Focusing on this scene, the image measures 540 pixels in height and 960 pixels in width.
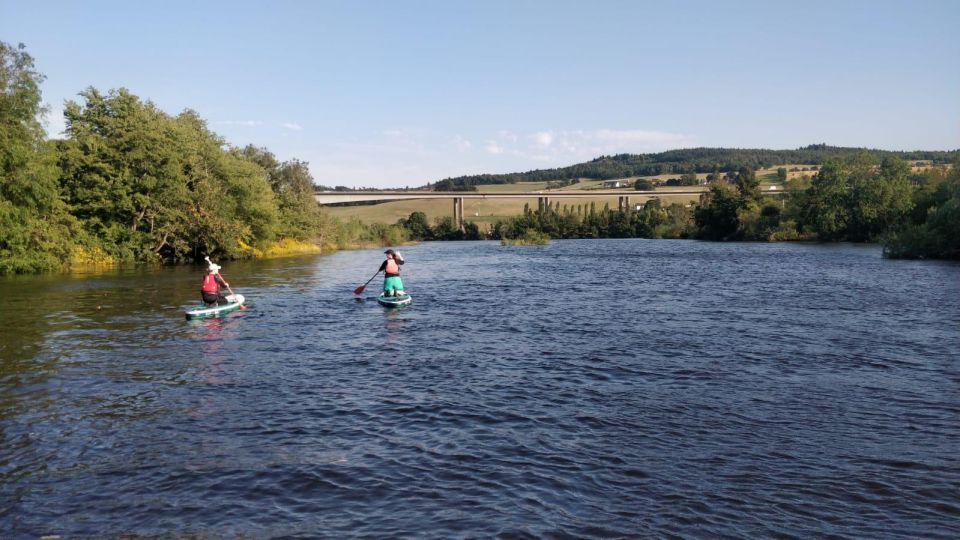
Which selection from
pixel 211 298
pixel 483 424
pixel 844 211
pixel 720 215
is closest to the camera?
pixel 483 424

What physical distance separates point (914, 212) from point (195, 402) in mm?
85194

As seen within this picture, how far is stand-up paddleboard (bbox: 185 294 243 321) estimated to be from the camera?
25.1m

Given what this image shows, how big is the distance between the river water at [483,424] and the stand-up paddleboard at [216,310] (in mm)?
489

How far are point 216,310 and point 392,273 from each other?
745 cm

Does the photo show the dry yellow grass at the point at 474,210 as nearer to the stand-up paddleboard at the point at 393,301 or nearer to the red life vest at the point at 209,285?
the stand-up paddleboard at the point at 393,301

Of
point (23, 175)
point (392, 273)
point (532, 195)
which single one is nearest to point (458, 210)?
point (532, 195)

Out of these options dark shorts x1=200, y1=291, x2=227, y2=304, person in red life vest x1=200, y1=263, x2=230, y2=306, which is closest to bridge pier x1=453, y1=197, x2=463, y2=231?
dark shorts x1=200, y1=291, x2=227, y2=304

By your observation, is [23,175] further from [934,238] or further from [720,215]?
[720,215]

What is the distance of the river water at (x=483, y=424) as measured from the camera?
8.65m

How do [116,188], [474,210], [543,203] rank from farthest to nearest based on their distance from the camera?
[474,210]
[543,203]
[116,188]

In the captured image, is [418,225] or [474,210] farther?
[474,210]

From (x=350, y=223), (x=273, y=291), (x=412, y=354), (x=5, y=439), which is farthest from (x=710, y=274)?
(x=350, y=223)

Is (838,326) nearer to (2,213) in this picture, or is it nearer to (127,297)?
(127,297)

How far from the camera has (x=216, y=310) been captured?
1014 inches
